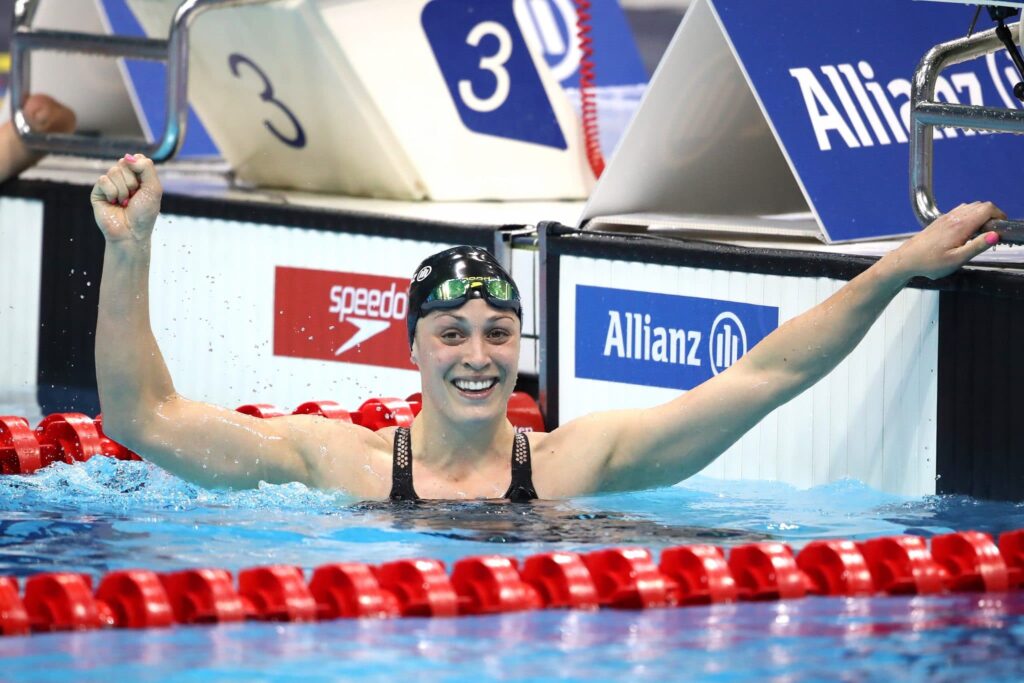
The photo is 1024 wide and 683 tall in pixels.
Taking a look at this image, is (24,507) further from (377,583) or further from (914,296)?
(914,296)

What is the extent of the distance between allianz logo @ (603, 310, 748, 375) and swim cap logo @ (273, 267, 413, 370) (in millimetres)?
890

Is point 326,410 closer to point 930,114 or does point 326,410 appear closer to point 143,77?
point 930,114

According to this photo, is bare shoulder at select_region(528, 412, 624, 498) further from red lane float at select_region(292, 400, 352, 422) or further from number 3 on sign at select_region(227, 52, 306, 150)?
number 3 on sign at select_region(227, 52, 306, 150)

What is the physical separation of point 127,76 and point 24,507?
3.85 m

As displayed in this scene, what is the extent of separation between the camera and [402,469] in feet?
13.3

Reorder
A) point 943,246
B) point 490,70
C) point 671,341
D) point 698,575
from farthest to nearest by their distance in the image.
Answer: point 490,70 → point 671,341 → point 943,246 → point 698,575

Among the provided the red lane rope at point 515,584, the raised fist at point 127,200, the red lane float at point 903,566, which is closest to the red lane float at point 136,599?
the red lane rope at point 515,584

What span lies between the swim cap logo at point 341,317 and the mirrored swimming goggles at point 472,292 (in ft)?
6.77

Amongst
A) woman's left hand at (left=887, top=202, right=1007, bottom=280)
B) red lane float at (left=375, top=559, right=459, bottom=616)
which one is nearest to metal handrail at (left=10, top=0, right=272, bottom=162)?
woman's left hand at (left=887, top=202, right=1007, bottom=280)

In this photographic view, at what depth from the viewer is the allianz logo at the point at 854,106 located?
523 centimetres

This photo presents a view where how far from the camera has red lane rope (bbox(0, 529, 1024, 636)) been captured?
10.5 feet

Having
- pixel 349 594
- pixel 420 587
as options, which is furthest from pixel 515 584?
pixel 349 594

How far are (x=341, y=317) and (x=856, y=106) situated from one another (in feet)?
6.33

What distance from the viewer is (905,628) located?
3236 millimetres
